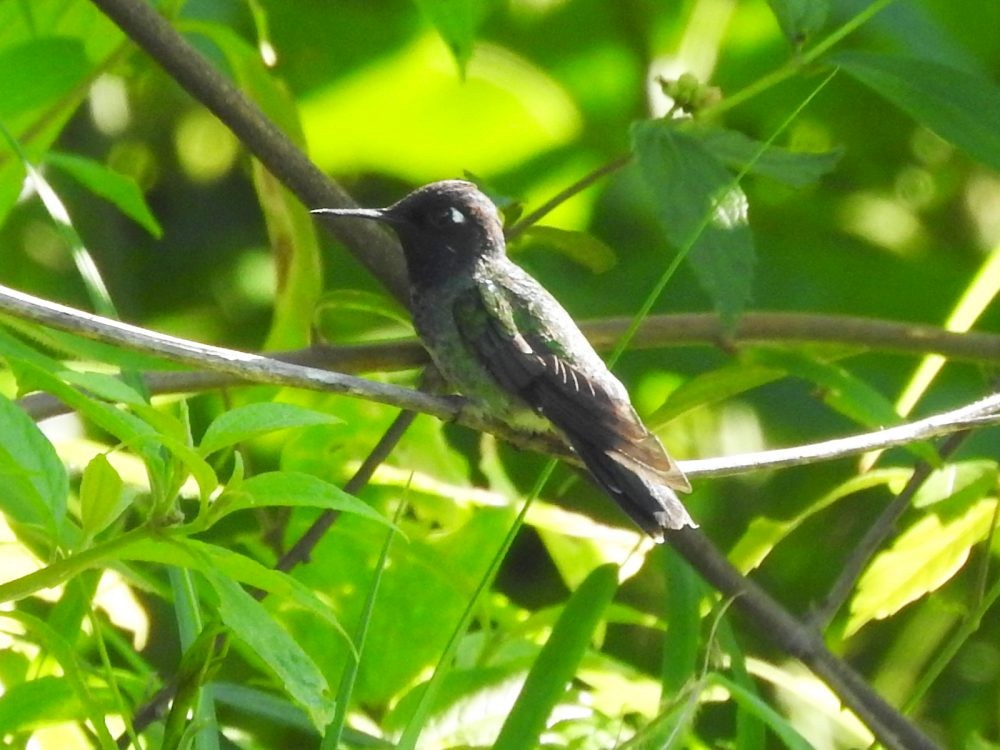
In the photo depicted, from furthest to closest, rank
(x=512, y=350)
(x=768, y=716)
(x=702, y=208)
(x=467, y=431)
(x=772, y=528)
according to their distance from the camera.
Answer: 1. (x=467, y=431)
2. (x=512, y=350)
3. (x=772, y=528)
4. (x=702, y=208)
5. (x=768, y=716)

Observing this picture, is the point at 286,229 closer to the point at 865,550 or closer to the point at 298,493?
the point at 865,550

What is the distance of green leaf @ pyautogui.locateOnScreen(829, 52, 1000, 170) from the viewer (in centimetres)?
191

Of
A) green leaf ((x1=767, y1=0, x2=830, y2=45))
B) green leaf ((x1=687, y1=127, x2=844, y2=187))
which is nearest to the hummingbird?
green leaf ((x1=687, y1=127, x2=844, y2=187))

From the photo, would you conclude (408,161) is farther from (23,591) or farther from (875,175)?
(23,591)

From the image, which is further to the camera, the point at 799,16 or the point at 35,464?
the point at 799,16

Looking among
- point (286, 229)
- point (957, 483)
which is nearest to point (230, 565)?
point (286, 229)

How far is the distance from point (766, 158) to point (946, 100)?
0.26 meters

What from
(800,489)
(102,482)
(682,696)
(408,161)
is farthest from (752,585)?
(408,161)

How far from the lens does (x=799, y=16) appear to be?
1.91 meters

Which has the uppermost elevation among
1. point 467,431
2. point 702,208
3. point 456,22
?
point 467,431

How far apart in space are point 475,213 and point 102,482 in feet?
7.22

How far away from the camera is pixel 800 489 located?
12.5 feet

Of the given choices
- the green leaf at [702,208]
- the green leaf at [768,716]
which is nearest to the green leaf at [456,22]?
the green leaf at [702,208]

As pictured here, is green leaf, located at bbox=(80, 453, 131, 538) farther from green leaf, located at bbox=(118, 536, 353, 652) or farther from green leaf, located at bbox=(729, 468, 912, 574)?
green leaf, located at bbox=(729, 468, 912, 574)
